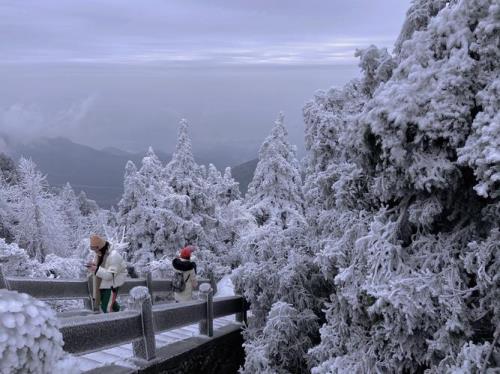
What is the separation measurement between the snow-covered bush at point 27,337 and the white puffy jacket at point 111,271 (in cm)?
579

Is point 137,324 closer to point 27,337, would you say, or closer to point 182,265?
point 182,265

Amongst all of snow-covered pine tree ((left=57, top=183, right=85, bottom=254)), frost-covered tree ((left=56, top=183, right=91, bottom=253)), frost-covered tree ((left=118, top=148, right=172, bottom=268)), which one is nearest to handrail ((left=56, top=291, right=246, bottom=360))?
frost-covered tree ((left=118, top=148, right=172, bottom=268))

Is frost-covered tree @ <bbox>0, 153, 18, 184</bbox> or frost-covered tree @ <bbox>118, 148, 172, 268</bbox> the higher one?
frost-covered tree @ <bbox>0, 153, 18, 184</bbox>

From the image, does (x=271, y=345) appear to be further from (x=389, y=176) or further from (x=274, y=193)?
(x=274, y=193)

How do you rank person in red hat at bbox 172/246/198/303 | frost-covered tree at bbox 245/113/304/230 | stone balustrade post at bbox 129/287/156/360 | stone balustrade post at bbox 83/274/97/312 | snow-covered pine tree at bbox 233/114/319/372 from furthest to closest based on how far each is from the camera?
frost-covered tree at bbox 245/113/304/230 < person in red hat at bbox 172/246/198/303 < stone balustrade post at bbox 83/274/97/312 < snow-covered pine tree at bbox 233/114/319/372 < stone balustrade post at bbox 129/287/156/360

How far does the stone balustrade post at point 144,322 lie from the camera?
5652 millimetres

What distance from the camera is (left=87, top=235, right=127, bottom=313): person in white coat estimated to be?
7.49 metres

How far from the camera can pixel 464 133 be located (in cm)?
403

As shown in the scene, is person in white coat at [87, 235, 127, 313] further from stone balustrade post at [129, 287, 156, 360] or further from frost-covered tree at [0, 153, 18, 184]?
frost-covered tree at [0, 153, 18, 184]

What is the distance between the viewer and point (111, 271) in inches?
296

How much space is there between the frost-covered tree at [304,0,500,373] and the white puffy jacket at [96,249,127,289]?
4128mm

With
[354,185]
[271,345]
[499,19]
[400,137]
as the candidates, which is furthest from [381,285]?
[271,345]

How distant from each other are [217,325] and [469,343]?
618 centimetres

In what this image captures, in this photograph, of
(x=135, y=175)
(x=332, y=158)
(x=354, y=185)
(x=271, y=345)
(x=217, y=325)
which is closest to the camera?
(x=354, y=185)
